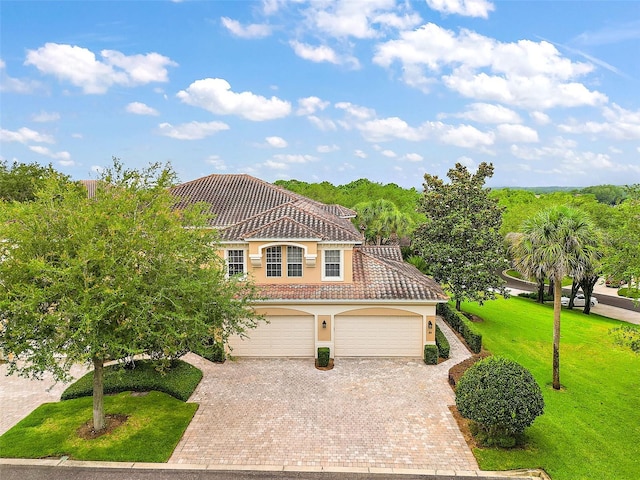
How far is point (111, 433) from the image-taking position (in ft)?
45.9

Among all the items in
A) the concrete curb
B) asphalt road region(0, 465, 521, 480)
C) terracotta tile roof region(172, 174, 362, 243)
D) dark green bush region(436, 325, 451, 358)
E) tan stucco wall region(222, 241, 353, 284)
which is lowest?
asphalt road region(0, 465, 521, 480)

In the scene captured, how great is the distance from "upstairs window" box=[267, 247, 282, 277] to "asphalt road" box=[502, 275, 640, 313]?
33.5 m

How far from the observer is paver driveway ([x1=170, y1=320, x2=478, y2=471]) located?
42.3ft

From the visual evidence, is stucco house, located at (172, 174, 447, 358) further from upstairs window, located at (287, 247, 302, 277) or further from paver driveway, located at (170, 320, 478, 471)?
paver driveway, located at (170, 320, 478, 471)

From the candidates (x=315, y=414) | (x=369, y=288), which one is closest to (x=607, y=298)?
(x=369, y=288)

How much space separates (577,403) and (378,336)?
838 centimetres

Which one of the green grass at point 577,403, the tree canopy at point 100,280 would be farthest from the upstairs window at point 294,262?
the green grass at point 577,403

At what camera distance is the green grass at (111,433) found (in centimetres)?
1295

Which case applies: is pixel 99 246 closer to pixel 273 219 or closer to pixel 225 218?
pixel 273 219

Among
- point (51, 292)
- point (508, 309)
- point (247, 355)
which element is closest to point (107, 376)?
point (247, 355)

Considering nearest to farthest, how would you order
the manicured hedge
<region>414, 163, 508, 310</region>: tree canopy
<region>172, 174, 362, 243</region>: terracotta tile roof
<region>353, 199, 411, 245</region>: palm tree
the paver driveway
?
the paver driveway
<region>172, 174, 362, 243</region>: terracotta tile roof
the manicured hedge
<region>414, 163, 508, 310</region>: tree canopy
<region>353, 199, 411, 245</region>: palm tree

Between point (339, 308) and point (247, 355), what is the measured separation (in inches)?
201

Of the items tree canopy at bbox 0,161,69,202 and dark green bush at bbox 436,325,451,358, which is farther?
tree canopy at bbox 0,161,69,202

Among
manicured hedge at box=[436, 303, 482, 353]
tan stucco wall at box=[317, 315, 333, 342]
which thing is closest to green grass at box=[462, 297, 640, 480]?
manicured hedge at box=[436, 303, 482, 353]
